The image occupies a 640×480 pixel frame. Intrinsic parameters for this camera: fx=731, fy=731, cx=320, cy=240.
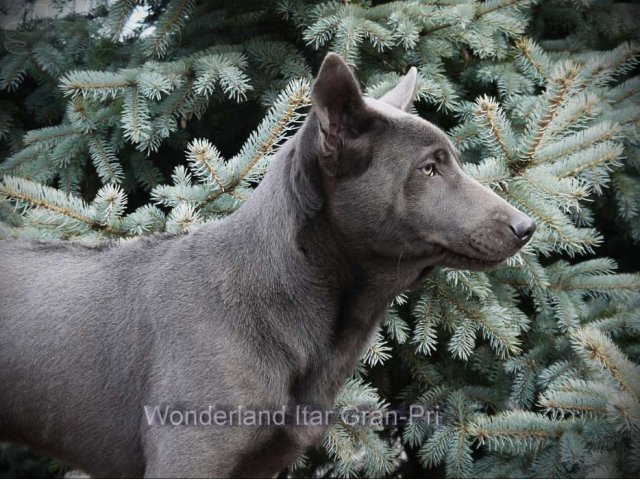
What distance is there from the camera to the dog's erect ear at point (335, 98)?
2227 mm

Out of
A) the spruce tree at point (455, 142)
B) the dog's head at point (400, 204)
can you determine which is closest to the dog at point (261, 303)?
the dog's head at point (400, 204)

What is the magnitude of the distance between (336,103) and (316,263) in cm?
54

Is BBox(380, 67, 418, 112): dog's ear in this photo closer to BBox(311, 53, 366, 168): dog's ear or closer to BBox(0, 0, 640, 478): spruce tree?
BBox(0, 0, 640, 478): spruce tree

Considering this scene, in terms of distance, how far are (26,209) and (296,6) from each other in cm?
158

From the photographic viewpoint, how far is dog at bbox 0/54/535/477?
2.38 metres

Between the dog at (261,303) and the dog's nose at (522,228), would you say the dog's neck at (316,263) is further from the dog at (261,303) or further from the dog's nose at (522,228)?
the dog's nose at (522,228)

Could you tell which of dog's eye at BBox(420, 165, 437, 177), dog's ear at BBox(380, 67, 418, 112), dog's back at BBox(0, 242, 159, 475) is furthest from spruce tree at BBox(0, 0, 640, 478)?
dog's eye at BBox(420, 165, 437, 177)

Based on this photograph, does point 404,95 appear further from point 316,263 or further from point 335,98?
point 316,263

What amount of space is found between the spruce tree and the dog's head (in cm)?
56

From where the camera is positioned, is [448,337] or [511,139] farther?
[448,337]

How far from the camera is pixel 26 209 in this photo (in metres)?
3.31

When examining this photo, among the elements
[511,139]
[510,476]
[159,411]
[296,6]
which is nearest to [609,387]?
[510,476]

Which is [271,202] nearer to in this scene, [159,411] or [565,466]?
[159,411]

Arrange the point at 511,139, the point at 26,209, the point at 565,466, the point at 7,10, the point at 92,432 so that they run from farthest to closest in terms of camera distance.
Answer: the point at 7,10, the point at 26,209, the point at 511,139, the point at 565,466, the point at 92,432
